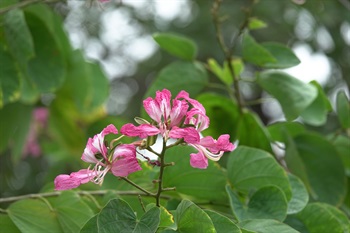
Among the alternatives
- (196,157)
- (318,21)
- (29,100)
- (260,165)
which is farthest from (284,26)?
(196,157)

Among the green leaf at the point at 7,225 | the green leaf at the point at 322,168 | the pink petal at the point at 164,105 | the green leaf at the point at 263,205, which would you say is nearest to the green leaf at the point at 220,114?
the green leaf at the point at 322,168

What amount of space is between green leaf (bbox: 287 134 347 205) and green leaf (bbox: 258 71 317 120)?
13 cm

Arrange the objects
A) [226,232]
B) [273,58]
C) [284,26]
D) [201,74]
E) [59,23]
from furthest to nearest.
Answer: [284,26] → [59,23] → [201,74] → [273,58] → [226,232]

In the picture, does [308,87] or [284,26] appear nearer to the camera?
[308,87]

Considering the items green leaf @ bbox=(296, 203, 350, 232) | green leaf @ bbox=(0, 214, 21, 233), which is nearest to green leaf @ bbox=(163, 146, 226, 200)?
green leaf @ bbox=(296, 203, 350, 232)

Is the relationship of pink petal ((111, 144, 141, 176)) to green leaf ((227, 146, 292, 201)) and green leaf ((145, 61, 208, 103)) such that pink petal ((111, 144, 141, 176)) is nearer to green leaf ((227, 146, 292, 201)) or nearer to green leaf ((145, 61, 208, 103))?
green leaf ((227, 146, 292, 201))

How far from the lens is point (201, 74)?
143 cm

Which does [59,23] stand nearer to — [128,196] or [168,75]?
[168,75]

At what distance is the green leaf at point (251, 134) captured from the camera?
52.8 inches

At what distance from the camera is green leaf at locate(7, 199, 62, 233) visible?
1025 millimetres

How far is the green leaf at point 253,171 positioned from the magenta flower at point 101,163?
0.31m

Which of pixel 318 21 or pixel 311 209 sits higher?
pixel 311 209

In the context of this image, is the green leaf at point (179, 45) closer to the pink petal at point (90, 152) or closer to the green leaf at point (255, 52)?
the green leaf at point (255, 52)

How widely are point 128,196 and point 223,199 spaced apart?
150 mm
